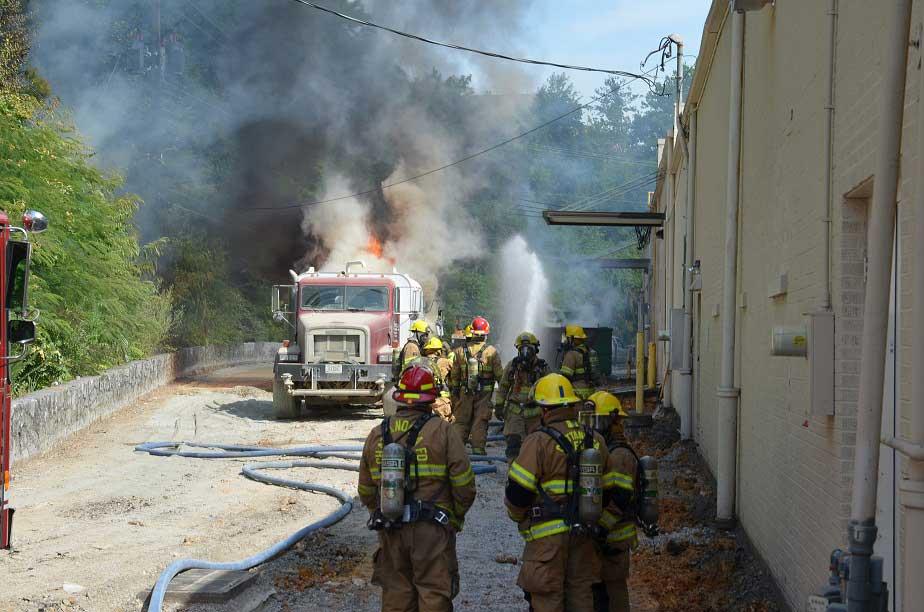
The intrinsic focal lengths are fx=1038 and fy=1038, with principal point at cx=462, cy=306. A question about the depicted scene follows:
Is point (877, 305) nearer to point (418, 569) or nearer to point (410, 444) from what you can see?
point (410, 444)

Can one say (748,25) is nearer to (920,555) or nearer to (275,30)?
(920,555)

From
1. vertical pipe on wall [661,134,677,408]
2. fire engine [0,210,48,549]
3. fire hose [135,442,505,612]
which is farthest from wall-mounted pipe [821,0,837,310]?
vertical pipe on wall [661,134,677,408]

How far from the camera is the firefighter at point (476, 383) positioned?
13.6m

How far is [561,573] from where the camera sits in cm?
530

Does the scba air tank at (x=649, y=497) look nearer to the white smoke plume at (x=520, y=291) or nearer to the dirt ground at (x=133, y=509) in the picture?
the dirt ground at (x=133, y=509)

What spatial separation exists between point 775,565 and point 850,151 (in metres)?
3.06

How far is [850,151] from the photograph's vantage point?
4742 mm

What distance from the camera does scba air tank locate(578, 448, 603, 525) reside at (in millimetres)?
5207

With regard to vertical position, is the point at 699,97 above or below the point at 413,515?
above

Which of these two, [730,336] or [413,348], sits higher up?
[730,336]

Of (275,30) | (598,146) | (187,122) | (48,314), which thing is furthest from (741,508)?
(598,146)

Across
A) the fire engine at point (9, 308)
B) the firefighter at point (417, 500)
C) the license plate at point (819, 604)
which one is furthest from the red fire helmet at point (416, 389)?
the fire engine at point (9, 308)

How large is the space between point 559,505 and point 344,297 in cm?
1359

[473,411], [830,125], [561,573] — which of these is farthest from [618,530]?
[473,411]
